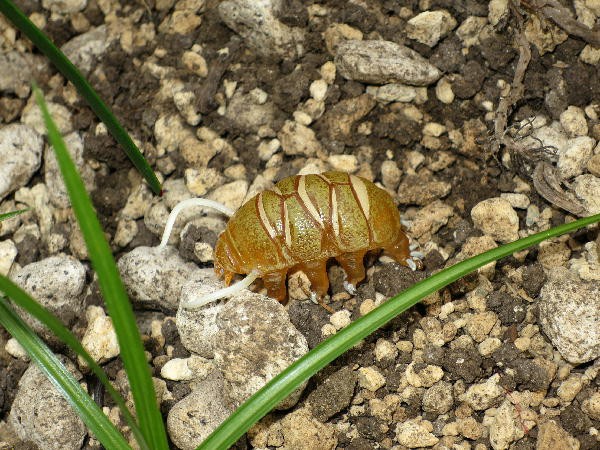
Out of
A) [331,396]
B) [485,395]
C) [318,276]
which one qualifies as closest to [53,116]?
[318,276]

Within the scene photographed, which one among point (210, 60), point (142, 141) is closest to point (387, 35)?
point (210, 60)

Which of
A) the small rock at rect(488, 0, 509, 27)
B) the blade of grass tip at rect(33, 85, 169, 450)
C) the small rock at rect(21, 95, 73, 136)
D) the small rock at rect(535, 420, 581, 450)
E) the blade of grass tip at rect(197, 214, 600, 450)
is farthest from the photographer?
the small rock at rect(21, 95, 73, 136)

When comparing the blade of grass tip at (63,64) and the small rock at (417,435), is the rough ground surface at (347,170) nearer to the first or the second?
the small rock at (417,435)

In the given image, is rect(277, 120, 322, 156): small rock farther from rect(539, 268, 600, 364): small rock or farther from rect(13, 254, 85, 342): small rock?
rect(539, 268, 600, 364): small rock

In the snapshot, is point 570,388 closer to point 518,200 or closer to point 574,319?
point 574,319

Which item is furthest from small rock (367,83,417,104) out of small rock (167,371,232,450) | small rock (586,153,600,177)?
small rock (167,371,232,450)
